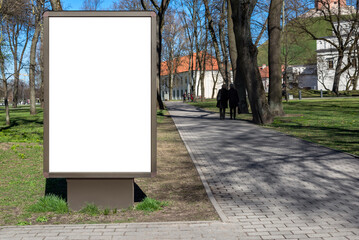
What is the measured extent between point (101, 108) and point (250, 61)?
1358cm

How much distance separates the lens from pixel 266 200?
6.12 m

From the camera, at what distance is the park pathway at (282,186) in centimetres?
491

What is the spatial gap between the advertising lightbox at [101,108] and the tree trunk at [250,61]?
13.3 metres

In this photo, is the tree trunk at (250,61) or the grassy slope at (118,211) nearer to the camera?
the grassy slope at (118,211)

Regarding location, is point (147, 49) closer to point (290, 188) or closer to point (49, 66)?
point (49, 66)

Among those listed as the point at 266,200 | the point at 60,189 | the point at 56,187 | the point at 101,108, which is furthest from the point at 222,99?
the point at 101,108

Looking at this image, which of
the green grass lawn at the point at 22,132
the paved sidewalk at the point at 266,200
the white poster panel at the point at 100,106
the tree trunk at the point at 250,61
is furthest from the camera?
the tree trunk at the point at 250,61

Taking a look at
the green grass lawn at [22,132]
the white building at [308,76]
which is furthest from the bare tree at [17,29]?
the white building at [308,76]

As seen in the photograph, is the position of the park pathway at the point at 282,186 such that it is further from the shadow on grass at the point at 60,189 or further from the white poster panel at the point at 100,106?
the white poster panel at the point at 100,106

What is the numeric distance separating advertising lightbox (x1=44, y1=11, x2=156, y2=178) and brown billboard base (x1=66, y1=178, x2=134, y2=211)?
28cm

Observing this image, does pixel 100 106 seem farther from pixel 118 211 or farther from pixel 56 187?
pixel 56 187

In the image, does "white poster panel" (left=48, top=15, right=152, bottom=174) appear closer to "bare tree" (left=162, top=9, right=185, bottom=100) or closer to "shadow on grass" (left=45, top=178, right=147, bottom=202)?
"shadow on grass" (left=45, top=178, right=147, bottom=202)

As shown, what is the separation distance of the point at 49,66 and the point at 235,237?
3081 millimetres

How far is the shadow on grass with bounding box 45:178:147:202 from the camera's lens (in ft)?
21.8
